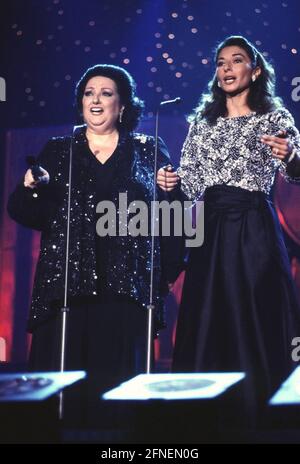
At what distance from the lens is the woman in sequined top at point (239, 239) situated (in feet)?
9.22

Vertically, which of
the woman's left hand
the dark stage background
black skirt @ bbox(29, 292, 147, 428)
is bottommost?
black skirt @ bbox(29, 292, 147, 428)

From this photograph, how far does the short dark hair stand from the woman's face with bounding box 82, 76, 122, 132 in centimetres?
2

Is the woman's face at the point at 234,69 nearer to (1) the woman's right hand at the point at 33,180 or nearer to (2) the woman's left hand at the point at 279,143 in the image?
(2) the woman's left hand at the point at 279,143

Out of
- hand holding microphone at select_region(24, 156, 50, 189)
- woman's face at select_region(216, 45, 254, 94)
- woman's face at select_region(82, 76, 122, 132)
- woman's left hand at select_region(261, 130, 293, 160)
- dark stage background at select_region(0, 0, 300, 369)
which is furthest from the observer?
dark stage background at select_region(0, 0, 300, 369)

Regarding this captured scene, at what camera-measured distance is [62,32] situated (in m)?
4.20

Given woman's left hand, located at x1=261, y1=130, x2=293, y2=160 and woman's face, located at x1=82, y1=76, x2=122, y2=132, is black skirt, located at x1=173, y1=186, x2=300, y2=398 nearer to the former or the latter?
woman's left hand, located at x1=261, y1=130, x2=293, y2=160

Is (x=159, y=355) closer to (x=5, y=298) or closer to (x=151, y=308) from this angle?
(x=5, y=298)

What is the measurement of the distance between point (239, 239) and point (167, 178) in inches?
13.9

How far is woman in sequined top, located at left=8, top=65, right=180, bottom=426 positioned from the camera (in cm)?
295

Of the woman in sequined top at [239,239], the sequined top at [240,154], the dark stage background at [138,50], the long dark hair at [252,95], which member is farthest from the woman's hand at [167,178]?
the dark stage background at [138,50]

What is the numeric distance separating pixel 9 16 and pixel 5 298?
1.55 m

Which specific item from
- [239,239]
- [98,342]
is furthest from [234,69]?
[98,342]

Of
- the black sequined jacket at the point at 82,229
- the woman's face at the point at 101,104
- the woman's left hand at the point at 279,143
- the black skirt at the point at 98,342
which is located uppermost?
the woman's face at the point at 101,104

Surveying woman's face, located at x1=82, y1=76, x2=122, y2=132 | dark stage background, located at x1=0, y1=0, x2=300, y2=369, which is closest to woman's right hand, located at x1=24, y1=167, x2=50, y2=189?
woman's face, located at x1=82, y1=76, x2=122, y2=132
